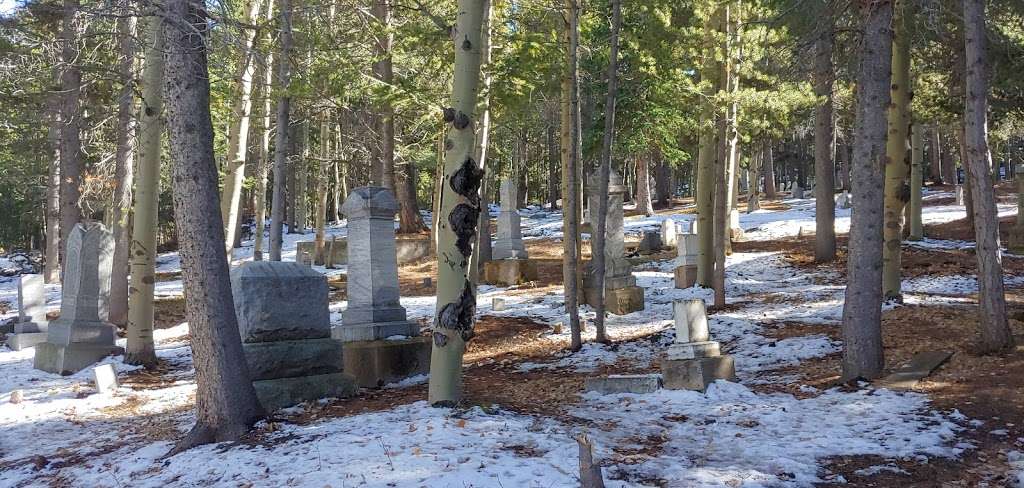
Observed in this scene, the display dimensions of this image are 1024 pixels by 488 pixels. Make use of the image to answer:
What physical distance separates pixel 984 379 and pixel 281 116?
496 inches

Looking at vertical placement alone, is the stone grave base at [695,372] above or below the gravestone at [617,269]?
below

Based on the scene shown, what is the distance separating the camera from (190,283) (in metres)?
5.86

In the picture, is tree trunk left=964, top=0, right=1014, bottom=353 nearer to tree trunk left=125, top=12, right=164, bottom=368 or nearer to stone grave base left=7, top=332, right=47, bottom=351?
tree trunk left=125, top=12, right=164, bottom=368

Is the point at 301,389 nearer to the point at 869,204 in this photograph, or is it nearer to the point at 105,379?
the point at 105,379

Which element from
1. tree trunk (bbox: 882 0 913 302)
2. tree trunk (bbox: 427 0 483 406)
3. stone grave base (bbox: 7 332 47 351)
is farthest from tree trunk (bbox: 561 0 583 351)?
stone grave base (bbox: 7 332 47 351)

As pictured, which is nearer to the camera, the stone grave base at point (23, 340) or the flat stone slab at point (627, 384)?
the flat stone slab at point (627, 384)

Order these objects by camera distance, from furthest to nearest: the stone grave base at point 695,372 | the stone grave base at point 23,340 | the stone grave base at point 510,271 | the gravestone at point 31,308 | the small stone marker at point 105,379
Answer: the stone grave base at point 510,271, the gravestone at point 31,308, the stone grave base at point 23,340, the small stone marker at point 105,379, the stone grave base at point 695,372

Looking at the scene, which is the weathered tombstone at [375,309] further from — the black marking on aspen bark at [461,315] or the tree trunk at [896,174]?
the tree trunk at [896,174]

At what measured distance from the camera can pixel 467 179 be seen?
616 centimetres

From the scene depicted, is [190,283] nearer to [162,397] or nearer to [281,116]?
[162,397]

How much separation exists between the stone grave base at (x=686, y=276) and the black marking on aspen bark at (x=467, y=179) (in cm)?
979

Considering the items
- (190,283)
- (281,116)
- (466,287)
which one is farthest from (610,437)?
(281,116)

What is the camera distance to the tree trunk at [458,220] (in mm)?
6191

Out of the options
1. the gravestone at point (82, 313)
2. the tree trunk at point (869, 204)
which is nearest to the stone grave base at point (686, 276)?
the tree trunk at point (869, 204)
